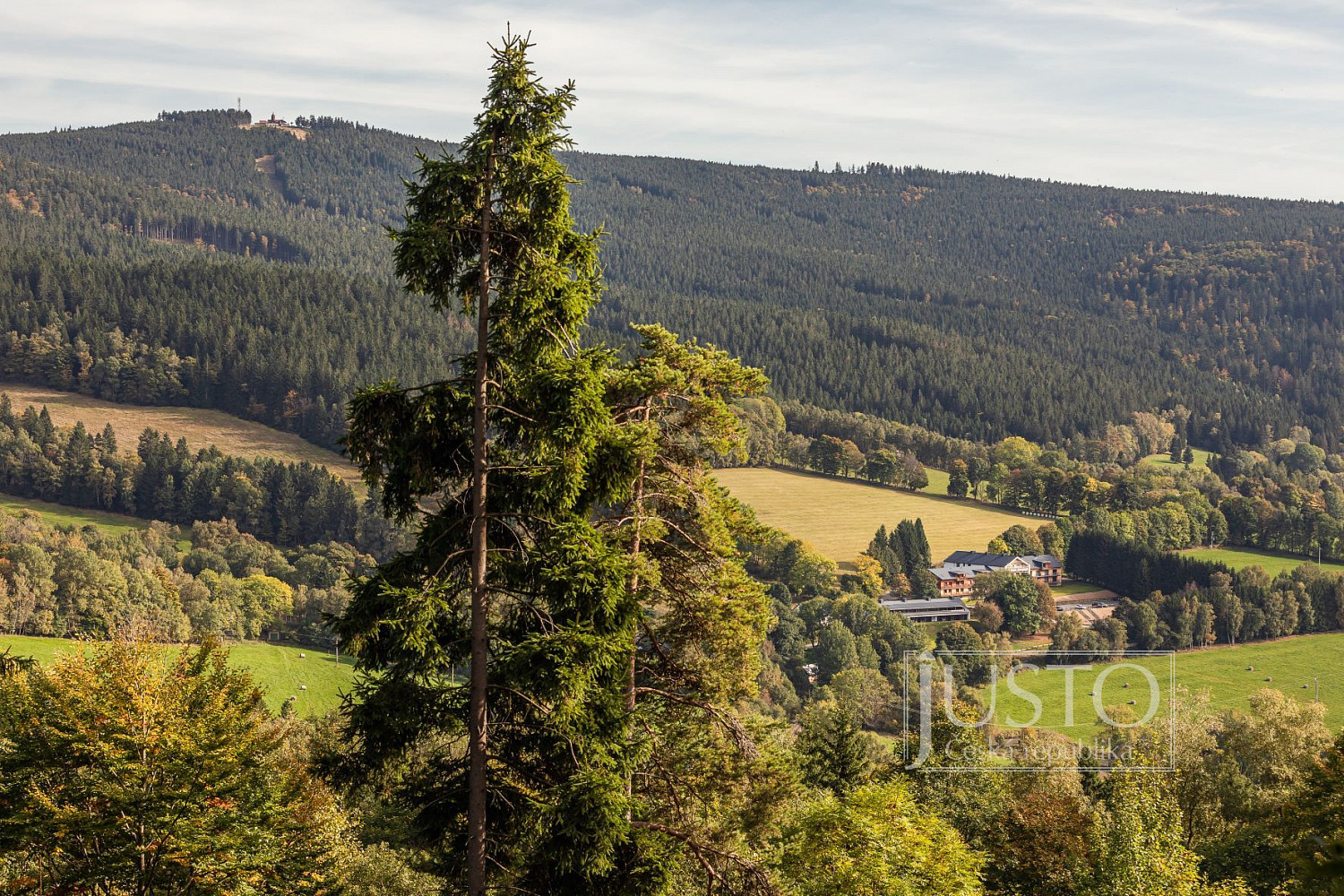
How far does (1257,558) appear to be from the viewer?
175 metres

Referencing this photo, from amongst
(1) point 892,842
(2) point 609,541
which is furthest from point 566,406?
(1) point 892,842

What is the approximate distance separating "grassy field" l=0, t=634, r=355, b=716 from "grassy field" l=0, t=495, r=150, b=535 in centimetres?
6444

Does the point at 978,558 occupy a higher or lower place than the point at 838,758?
lower

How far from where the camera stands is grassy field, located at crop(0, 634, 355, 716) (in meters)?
87.8

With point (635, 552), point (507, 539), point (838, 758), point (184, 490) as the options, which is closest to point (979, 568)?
point (184, 490)

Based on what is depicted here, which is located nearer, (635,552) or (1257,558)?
(635,552)

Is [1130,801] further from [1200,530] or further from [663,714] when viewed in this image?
[1200,530]

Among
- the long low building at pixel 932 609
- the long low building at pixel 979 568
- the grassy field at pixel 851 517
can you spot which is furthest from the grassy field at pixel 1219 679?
the grassy field at pixel 851 517

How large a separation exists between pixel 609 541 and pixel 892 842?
10.5m

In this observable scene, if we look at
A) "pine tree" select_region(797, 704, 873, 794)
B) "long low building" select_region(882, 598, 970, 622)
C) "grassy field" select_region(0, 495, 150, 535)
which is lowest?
"long low building" select_region(882, 598, 970, 622)

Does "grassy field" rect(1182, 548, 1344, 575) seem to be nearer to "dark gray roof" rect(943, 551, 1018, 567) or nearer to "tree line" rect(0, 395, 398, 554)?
"dark gray roof" rect(943, 551, 1018, 567)

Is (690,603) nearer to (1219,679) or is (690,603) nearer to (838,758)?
(838,758)

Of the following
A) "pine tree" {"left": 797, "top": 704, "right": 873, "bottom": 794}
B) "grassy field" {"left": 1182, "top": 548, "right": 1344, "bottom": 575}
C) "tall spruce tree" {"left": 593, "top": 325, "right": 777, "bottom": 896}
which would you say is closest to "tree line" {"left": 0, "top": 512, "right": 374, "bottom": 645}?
"pine tree" {"left": 797, "top": 704, "right": 873, "bottom": 794}

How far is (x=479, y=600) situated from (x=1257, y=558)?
183 metres
